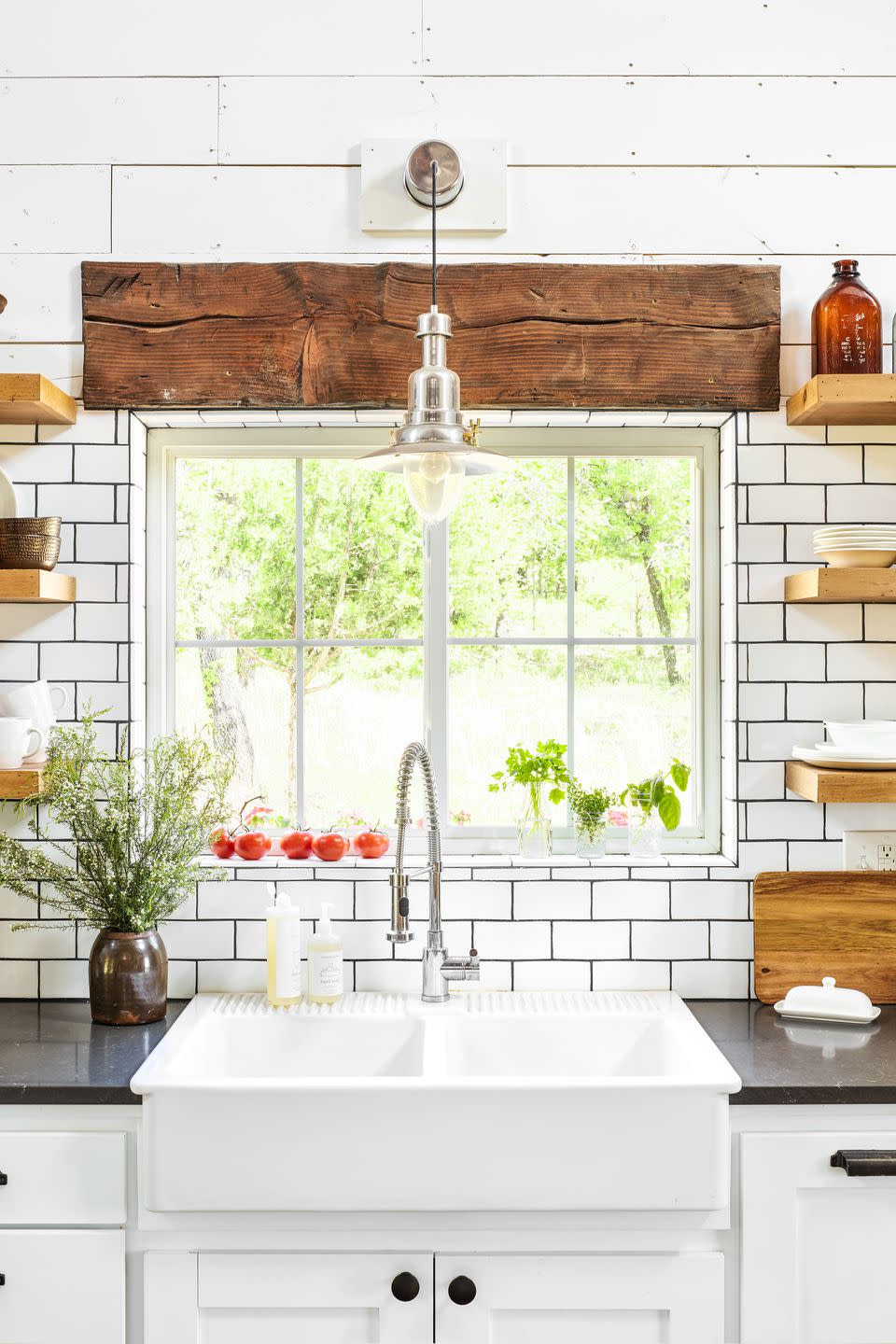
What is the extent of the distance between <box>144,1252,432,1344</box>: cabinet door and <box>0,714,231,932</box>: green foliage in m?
0.59

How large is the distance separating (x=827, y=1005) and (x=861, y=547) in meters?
0.83

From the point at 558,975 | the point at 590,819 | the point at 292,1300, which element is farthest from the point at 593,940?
the point at 292,1300

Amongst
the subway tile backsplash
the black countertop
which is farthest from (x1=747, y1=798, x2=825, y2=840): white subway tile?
the black countertop

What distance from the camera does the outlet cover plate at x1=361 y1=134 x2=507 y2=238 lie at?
208 cm

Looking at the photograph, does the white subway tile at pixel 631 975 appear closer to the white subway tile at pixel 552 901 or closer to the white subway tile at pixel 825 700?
the white subway tile at pixel 552 901

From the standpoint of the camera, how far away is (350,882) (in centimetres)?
209

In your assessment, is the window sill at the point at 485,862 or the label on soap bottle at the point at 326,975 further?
the window sill at the point at 485,862

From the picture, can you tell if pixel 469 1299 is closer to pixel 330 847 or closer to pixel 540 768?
pixel 330 847

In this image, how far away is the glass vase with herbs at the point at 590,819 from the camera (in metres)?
2.13

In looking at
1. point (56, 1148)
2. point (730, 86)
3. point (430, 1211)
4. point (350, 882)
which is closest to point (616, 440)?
point (730, 86)

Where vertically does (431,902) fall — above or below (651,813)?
below

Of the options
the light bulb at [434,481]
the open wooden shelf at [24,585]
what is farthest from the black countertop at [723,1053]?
the light bulb at [434,481]

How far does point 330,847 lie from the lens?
2115 millimetres

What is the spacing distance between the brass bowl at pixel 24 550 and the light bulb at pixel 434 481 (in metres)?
0.71
